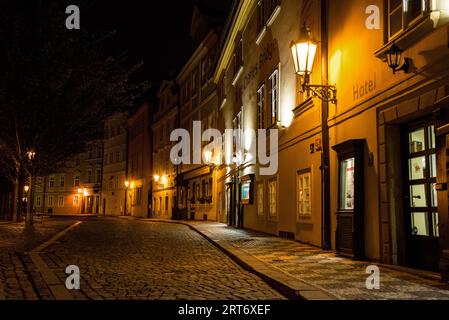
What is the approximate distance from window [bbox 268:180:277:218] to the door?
8312 mm

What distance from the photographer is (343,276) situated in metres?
7.75

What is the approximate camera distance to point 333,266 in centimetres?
896

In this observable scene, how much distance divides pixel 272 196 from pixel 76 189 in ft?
167

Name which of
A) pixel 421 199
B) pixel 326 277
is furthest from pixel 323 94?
pixel 326 277

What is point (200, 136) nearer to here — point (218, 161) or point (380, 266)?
point (218, 161)

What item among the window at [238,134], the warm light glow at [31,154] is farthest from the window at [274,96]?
the warm light glow at [31,154]

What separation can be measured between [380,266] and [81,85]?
1757cm

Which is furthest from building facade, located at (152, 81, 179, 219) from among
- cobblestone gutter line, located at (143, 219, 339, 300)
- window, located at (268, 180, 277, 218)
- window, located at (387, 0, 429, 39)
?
window, located at (387, 0, 429, 39)

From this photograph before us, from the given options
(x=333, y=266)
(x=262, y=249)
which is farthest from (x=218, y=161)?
(x=333, y=266)

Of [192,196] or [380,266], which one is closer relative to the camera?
[380,266]

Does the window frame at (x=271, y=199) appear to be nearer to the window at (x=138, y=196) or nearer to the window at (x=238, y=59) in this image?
the window at (x=238, y=59)

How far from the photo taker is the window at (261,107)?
19.0 meters

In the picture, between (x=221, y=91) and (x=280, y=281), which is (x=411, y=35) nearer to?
(x=280, y=281)
